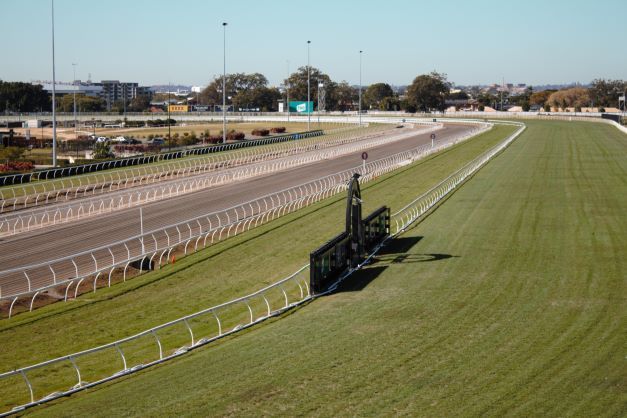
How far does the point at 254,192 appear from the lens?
1423 inches

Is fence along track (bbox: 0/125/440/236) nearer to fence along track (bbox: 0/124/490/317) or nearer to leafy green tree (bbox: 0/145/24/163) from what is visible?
fence along track (bbox: 0/124/490/317)

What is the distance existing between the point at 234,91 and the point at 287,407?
169 metres

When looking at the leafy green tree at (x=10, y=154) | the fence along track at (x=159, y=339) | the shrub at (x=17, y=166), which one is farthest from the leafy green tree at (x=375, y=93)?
the fence along track at (x=159, y=339)

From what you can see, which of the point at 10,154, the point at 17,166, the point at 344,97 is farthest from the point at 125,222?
the point at 344,97

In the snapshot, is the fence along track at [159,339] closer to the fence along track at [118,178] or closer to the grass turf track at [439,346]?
the grass turf track at [439,346]

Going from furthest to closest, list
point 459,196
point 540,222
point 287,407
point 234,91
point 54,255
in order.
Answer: point 234,91 → point 459,196 → point 540,222 → point 54,255 → point 287,407

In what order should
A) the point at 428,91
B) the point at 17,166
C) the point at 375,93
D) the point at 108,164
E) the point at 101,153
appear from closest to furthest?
the point at 17,166
the point at 108,164
the point at 101,153
the point at 428,91
the point at 375,93

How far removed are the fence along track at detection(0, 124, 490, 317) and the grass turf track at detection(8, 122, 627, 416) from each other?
249 inches

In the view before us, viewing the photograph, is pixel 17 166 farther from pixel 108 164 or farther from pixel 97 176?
pixel 97 176

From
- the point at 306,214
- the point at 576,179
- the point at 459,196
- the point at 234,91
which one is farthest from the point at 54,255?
the point at 234,91

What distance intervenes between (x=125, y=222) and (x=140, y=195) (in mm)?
6092

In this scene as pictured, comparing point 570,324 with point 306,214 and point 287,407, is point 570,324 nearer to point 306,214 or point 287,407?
point 287,407

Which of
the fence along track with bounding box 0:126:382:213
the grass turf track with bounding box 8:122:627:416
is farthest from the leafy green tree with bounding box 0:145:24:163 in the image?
the grass turf track with bounding box 8:122:627:416

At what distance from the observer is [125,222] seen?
27.7 m
